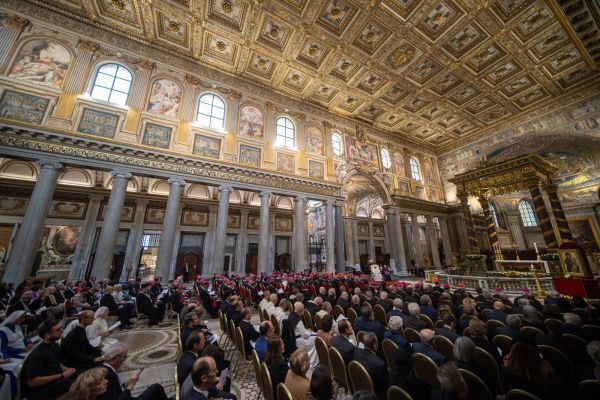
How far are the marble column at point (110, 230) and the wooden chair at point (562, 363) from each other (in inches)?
469

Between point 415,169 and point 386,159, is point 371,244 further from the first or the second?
point 386,159

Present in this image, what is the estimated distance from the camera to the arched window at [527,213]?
20.1 metres

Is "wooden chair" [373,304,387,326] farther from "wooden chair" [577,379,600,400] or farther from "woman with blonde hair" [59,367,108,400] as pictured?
"woman with blonde hair" [59,367,108,400]

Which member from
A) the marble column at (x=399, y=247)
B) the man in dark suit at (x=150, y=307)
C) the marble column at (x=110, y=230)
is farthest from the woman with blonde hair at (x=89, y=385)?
the marble column at (x=399, y=247)

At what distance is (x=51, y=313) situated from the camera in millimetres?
2869

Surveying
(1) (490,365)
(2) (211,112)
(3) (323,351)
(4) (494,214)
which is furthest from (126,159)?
(4) (494,214)

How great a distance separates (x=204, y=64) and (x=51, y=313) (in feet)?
44.9

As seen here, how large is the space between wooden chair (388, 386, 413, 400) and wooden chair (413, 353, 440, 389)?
0.81 meters

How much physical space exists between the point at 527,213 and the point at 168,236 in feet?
94.4

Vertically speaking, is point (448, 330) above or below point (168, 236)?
below

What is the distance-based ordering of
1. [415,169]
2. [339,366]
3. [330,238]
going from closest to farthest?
[339,366], [330,238], [415,169]

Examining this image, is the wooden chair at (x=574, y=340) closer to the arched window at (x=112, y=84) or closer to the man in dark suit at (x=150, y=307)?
the man in dark suit at (x=150, y=307)

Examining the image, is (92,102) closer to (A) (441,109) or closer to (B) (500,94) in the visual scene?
(A) (441,109)

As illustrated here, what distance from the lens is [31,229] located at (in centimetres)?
788
